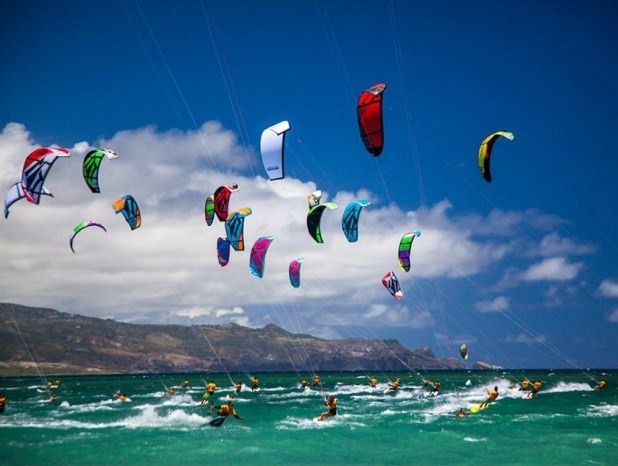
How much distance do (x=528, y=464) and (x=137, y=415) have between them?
23782 millimetres

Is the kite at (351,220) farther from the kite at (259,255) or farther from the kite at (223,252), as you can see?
the kite at (223,252)

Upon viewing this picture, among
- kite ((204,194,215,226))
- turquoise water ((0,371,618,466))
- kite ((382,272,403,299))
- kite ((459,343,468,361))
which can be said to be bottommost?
turquoise water ((0,371,618,466))

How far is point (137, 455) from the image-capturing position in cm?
1877

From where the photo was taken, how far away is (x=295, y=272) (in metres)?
28.1

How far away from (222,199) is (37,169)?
7.37 meters

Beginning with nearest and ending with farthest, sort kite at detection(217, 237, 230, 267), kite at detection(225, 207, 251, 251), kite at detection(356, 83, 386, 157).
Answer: kite at detection(356, 83, 386, 157) < kite at detection(225, 207, 251, 251) < kite at detection(217, 237, 230, 267)

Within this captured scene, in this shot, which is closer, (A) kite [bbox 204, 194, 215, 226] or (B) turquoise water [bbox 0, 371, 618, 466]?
(B) turquoise water [bbox 0, 371, 618, 466]

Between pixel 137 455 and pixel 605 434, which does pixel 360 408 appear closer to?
pixel 605 434

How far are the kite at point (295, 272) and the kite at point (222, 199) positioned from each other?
666 centimetres

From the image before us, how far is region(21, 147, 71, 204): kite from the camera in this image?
17.2 meters

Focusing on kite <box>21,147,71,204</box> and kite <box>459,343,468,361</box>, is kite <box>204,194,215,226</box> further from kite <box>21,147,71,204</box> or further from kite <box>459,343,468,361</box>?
kite <box>459,343,468,361</box>

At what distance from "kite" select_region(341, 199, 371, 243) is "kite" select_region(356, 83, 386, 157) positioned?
6353 millimetres

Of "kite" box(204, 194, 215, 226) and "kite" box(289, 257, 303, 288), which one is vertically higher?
"kite" box(204, 194, 215, 226)

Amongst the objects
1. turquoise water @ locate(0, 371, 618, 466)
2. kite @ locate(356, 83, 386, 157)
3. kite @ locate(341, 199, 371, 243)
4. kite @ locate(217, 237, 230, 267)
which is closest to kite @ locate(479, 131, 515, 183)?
kite @ locate(356, 83, 386, 157)
